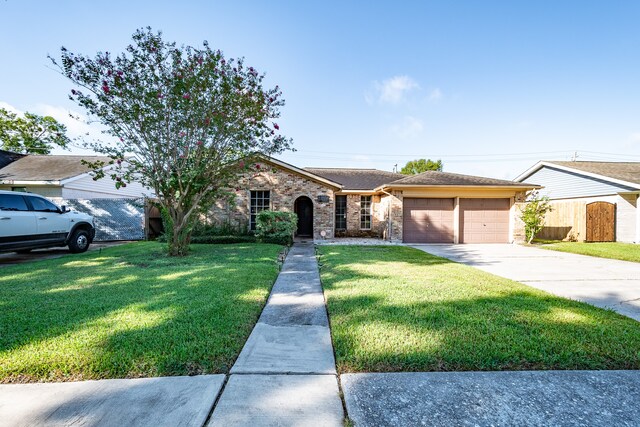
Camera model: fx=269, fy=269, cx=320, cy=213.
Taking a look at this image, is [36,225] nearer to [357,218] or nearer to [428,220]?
[357,218]

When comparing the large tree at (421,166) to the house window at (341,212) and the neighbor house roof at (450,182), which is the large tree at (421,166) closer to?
the neighbor house roof at (450,182)

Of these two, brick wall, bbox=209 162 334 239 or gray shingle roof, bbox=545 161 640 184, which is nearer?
brick wall, bbox=209 162 334 239

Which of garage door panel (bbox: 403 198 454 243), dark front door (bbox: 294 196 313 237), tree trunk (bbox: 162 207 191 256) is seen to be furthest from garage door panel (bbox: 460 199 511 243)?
tree trunk (bbox: 162 207 191 256)

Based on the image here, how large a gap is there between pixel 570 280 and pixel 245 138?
29.1ft

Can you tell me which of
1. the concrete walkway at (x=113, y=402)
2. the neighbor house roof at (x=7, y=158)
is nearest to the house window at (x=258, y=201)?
the concrete walkway at (x=113, y=402)

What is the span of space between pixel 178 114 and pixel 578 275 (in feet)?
35.7

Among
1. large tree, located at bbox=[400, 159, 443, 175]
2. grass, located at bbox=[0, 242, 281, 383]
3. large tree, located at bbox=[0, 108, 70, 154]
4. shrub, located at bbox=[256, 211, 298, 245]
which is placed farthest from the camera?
large tree, located at bbox=[400, 159, 443, 175]

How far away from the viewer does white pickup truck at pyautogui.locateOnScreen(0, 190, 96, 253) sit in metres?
7.26

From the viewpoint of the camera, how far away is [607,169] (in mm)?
16047

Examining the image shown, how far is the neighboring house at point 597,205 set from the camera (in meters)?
13.7

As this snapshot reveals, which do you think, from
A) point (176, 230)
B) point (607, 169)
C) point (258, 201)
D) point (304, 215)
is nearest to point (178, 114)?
point (176, 230)

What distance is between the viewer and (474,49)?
38.2 ft

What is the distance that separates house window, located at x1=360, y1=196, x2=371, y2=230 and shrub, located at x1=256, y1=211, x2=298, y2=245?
17.6ft

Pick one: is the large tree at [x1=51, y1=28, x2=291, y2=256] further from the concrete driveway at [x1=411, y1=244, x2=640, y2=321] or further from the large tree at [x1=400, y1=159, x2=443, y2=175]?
the large tree at [x1=400, y1=159, x2=443, y2=175]
